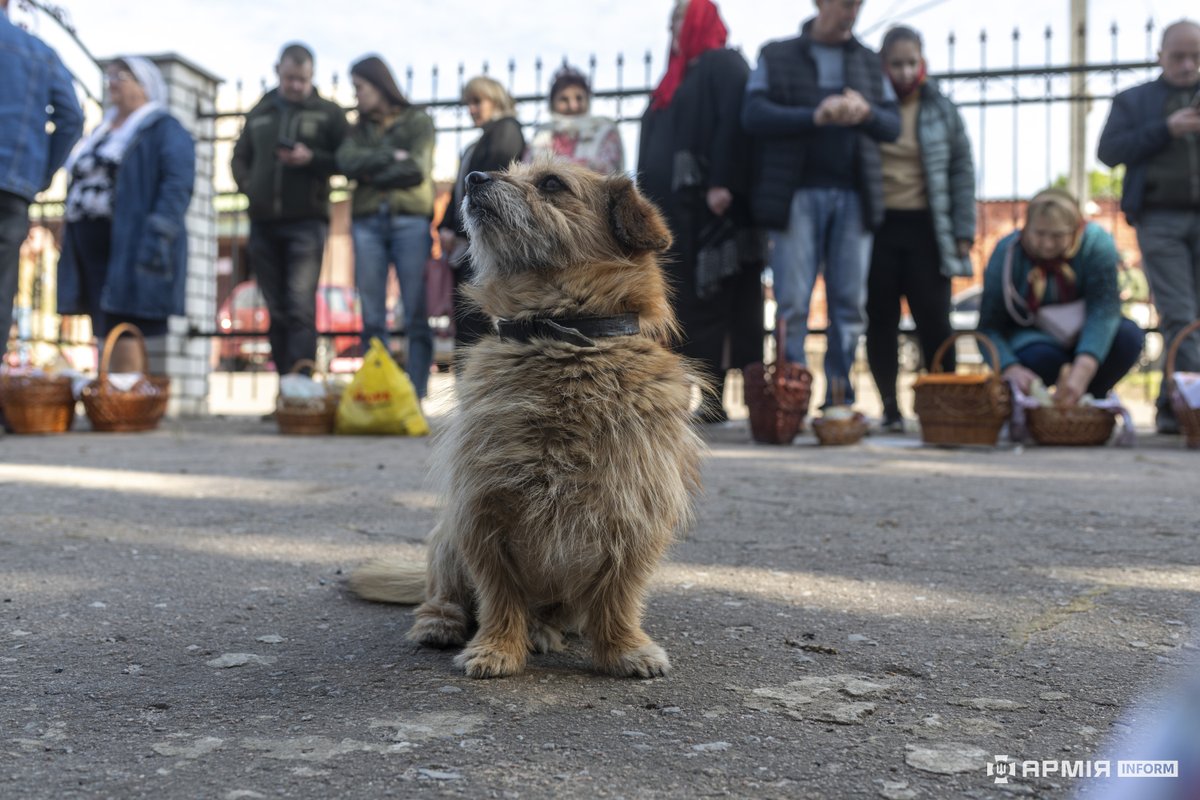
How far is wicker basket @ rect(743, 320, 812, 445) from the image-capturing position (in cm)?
684

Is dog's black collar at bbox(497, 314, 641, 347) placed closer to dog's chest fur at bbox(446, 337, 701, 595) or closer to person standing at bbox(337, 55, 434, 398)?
dog's chest fur at bbox(446, 337, 701, 595)

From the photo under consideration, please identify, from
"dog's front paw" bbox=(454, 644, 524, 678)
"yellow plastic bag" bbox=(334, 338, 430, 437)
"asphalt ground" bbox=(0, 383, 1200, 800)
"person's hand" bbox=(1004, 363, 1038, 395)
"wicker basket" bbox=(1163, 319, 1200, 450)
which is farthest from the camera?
"yellow plastic bag" bbox=(334, 338, 430, 437)

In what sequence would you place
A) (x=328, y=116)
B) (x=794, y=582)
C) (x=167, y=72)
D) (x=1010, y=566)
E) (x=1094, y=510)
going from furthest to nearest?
(x=167, y=72) < (x=328, y=116) < (x=1094, y=510) < (x=1010, y=566) < (x=794, y=582)

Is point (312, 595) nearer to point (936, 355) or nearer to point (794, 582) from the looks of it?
point (794, 582)

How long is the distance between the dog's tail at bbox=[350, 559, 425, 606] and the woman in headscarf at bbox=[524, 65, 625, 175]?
4.53 metres

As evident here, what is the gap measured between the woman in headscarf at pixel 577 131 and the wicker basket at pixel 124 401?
11.3 ft

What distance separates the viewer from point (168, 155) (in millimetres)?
7570

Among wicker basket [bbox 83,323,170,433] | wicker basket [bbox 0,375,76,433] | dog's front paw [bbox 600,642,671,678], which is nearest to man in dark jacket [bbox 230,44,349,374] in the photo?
wicker basket [bbox 83,323,170,433]

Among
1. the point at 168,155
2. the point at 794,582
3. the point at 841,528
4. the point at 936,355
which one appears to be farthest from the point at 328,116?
the point at 794,582

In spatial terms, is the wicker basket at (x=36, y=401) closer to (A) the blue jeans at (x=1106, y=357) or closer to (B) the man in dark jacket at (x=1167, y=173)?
(A) the blue jeans at (x=1106, y=357)

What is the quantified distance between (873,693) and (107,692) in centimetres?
152

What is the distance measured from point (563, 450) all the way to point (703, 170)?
203 inches

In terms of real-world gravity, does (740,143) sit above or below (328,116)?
below

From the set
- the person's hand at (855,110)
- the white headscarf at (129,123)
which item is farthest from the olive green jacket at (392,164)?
the person's hand at (855,110)
